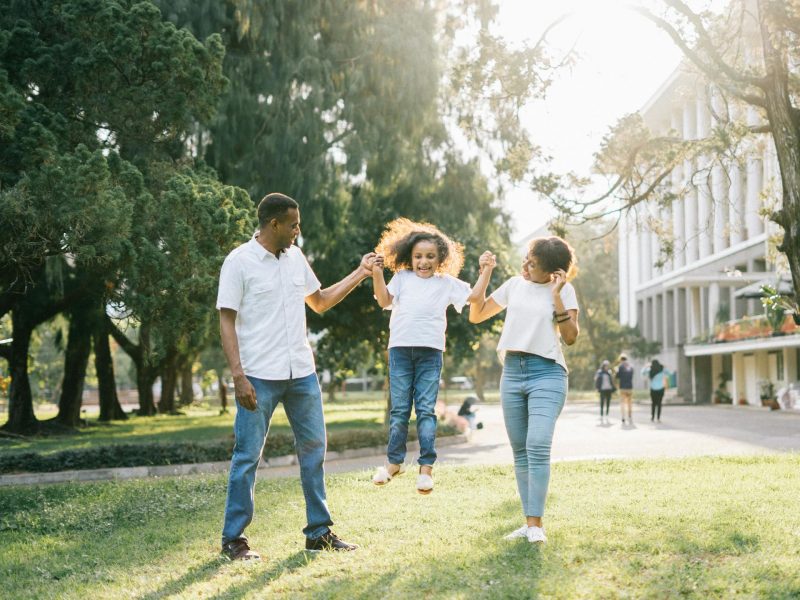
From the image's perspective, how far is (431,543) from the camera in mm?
6363

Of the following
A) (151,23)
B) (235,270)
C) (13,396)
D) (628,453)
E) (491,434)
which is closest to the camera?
(235,270)

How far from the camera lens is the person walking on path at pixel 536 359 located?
594cm

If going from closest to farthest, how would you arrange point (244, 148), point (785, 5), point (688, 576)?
point (688, 576), point (785, 5), point (244, 148)

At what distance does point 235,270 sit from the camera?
5.85 m

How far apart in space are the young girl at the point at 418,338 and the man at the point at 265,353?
709 mm

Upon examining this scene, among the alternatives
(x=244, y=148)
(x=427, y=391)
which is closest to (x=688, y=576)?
(x=427, y=391)

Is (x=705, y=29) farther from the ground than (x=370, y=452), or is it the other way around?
(x=705, y=29)

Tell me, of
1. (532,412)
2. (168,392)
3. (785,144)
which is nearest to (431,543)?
Result: (532,412)

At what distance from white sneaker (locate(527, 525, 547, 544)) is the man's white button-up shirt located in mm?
1775

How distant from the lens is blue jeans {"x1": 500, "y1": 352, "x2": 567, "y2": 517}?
593 cm

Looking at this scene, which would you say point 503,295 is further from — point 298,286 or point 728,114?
point 728,114

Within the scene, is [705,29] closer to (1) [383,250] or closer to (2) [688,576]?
(1) [383,250]

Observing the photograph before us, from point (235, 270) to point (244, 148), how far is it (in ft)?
44.4

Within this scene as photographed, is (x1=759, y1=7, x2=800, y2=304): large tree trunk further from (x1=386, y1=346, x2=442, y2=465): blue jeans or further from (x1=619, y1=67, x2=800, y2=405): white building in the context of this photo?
(x1=619, y1=67, x2=800, y2=405): white building
